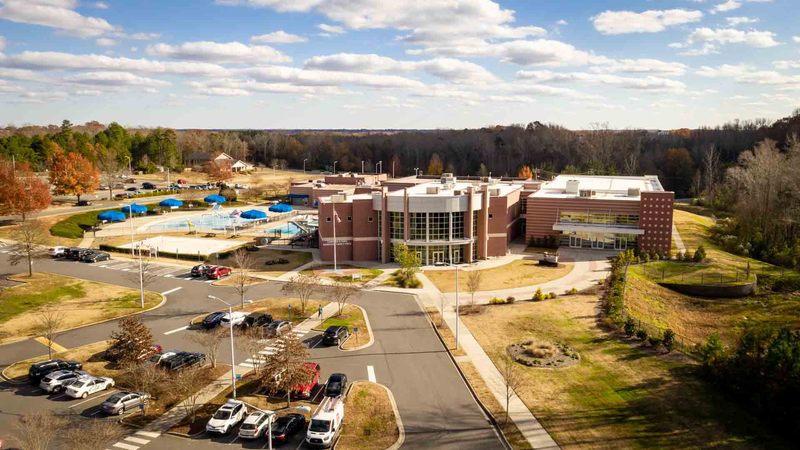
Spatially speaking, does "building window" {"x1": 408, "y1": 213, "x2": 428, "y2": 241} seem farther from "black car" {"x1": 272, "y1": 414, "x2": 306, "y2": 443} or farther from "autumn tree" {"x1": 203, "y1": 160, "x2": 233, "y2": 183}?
"autumn tree" {"x1": 203, "y1": 160, "x2": 233, "y2": 183}

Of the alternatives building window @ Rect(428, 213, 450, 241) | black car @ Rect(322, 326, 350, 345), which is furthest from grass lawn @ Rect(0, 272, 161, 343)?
building window @ Rect(428, 213, 450, 241)

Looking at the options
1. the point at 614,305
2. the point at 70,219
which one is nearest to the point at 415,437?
the point at 614,305

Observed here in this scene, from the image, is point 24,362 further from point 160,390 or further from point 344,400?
point 344,400

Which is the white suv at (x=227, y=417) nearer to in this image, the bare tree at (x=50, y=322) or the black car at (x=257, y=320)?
the black car at (x=257, y=320)

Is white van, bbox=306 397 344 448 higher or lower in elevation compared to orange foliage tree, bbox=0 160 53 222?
lower

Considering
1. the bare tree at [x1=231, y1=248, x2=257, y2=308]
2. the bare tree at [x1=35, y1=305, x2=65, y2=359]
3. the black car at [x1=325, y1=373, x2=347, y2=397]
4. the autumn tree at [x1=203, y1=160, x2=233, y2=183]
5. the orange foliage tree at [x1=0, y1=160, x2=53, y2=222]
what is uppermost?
the autumn tree at [x1=203, y1=160, x2=233, y2=183]

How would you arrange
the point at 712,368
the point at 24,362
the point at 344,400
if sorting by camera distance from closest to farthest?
the point at 344,400 < the point at 712,368 < the point at 24,362
